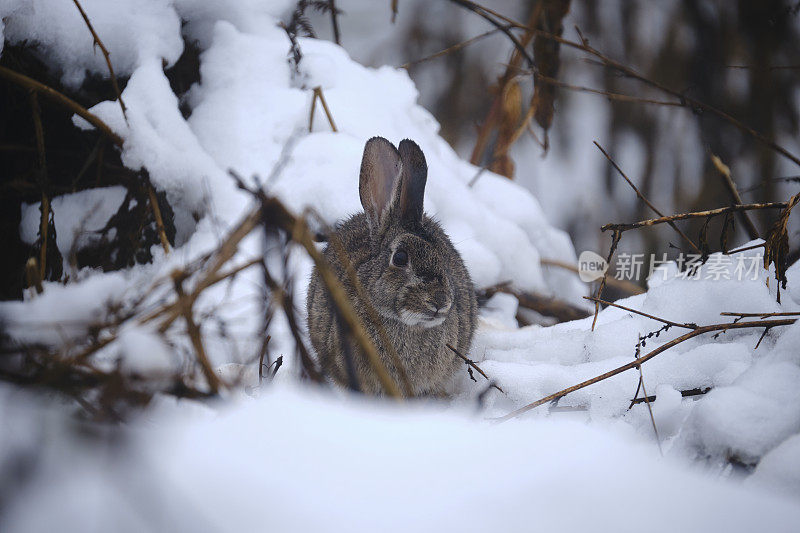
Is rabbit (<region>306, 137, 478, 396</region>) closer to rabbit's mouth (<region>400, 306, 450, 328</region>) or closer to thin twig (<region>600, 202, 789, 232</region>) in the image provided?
rabbit's mouth (<region>400, 306, 450, 328</region>)

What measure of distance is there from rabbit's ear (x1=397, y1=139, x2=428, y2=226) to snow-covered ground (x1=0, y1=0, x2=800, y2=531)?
→ 434mm

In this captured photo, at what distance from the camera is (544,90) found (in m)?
3.23

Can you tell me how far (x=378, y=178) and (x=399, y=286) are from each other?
0.41 m

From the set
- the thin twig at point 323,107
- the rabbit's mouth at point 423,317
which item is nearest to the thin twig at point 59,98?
the thin twig at point 323,107

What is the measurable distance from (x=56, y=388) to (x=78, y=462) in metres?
0.12

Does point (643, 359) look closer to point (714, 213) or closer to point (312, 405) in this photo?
point (714, 213)

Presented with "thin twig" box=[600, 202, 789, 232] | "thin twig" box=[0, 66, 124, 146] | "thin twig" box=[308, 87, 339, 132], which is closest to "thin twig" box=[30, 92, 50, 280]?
"thin twig" box=[0, 66, 124, 146]

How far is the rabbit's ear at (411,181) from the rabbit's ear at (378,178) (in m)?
0.03

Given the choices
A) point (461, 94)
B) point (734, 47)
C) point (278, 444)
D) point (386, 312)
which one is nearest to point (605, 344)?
point (386, 312)

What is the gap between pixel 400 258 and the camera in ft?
6.07

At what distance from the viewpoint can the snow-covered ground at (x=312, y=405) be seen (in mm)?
810

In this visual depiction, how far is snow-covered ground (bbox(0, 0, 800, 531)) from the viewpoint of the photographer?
31.9 inches

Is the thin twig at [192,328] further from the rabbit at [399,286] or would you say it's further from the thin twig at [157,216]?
the thin twig at [157,216]

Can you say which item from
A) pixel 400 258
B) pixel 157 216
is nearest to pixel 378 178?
pixel 400 258
